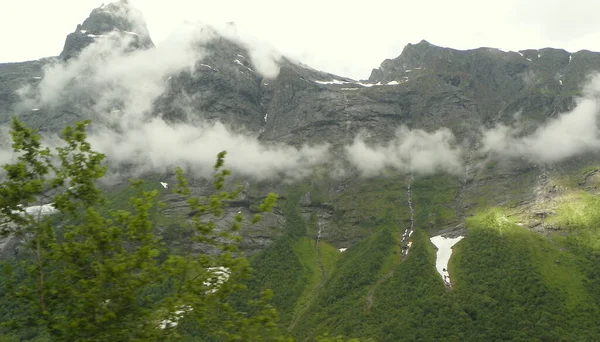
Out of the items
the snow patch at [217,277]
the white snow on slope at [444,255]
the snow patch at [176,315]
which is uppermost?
the snow patch at [217,277]

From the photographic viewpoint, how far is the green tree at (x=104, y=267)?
504 inches

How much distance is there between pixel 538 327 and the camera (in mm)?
138375

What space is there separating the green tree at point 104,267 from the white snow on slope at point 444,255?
6491 inches

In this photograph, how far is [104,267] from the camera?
41.2 feet

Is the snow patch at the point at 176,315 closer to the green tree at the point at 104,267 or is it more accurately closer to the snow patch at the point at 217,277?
the green tree at the point at 104,267

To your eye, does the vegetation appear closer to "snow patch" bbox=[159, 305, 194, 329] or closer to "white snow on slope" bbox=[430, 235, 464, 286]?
"snow patch" bbox=[159, 305, 194, 329]

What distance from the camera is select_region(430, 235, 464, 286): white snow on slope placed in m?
172

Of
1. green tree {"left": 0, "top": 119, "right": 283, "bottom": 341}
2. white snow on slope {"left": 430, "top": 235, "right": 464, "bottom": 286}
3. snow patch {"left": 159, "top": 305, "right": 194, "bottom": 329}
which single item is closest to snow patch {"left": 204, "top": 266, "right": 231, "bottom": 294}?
green tree {"left": 0, "top": 119, "right": 283, "bottom": 341}

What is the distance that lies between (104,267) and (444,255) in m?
186

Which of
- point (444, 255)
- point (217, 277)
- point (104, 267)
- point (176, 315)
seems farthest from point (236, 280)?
point (444, 255)

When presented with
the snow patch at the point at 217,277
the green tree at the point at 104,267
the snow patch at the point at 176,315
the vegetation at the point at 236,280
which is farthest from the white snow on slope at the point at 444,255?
the snow patch at the point at 176,315

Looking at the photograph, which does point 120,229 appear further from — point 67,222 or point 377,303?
point 377,303

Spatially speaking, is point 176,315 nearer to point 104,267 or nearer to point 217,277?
point 217,277

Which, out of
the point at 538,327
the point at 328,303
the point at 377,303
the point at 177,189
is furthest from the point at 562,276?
the point at 177,189
